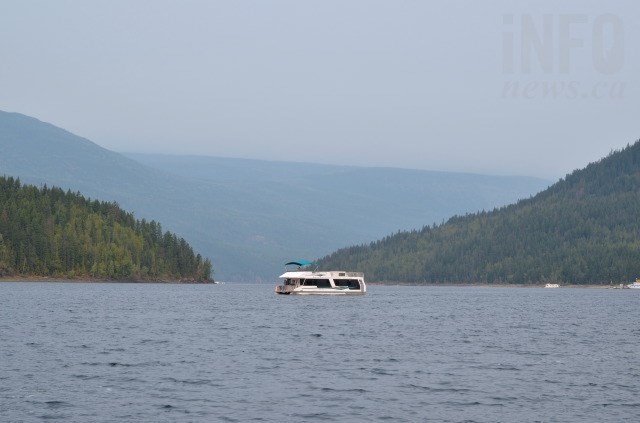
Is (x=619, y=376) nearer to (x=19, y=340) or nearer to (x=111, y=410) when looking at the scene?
(x=111, y=410)

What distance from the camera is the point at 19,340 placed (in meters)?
100

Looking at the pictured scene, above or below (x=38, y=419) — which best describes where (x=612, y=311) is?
above

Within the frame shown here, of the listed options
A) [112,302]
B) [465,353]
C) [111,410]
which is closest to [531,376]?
[465,353]

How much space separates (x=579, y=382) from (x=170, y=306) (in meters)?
113

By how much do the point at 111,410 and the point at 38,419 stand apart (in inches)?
179

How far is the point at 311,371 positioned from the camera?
79.8 metres

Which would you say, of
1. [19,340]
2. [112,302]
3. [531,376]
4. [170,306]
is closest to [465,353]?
[531,376]

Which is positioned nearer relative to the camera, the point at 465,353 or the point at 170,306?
the point at 465,353

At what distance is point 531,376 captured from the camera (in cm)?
7819

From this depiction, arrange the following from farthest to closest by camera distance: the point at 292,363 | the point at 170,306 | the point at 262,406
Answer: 1. the point at 170,306
2. the point at 292,363
3. the point at 262,406

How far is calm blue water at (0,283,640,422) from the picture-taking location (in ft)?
204

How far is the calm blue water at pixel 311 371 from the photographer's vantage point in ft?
204

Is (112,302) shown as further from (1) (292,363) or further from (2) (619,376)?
(2) (619,376)

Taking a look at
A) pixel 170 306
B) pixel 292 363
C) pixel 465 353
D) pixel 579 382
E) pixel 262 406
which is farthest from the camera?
pixel 170 306
